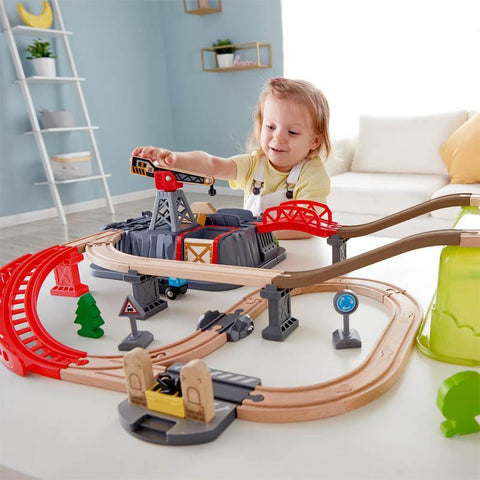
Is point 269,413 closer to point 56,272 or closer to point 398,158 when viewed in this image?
point 56,272

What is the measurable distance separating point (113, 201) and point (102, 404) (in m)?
4.72

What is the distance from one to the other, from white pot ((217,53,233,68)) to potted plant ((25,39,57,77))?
5.18 ft

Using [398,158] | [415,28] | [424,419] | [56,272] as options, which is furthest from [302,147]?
[415,28]

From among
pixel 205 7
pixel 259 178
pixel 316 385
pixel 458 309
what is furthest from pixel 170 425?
pixel 205 7

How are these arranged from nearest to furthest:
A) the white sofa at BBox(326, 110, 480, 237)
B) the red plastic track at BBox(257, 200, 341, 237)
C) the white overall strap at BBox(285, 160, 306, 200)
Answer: the red plastic track at BBox(257, 200, 341, 237)
the white overall strap at BBox(285, 160, 306, 200)
the white sofa at BBox(326, 110, 480, 237)

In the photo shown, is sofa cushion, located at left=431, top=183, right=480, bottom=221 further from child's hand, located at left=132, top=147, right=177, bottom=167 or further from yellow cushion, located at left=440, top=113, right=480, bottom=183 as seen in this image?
child's hand, located at left=132, top=147, right=177, bottom=167

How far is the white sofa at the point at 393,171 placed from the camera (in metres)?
2.88

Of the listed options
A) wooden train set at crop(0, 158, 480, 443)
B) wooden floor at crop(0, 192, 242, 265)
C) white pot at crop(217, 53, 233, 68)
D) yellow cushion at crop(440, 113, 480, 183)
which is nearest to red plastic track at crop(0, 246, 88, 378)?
wooden train set at crop(0, 158, 480, 443)

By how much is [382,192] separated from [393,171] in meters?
0.60

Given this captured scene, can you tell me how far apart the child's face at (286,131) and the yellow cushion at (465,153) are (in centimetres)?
181

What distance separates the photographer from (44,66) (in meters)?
4.20

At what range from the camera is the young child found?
142 cm

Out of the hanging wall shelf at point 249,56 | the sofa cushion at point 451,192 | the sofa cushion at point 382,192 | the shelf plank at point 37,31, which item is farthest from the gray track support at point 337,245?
the hanging wall shelf at point 249,56

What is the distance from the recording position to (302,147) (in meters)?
A: 1.48
